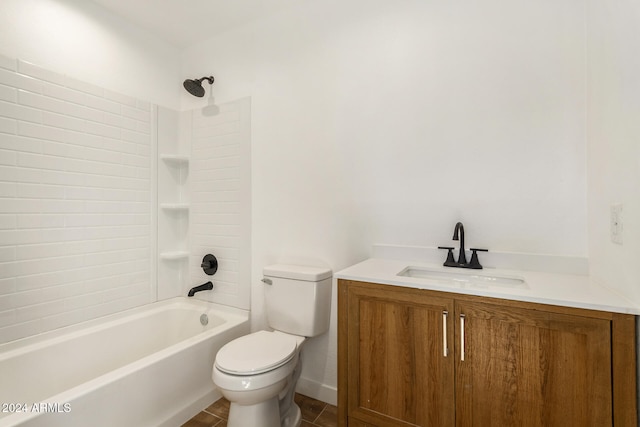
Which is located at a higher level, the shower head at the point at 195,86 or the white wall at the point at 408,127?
the shower head at the point at 195,86

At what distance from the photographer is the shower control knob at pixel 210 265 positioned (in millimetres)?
2357

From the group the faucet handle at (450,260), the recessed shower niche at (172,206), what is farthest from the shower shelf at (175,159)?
the faucet handle at (450,260)

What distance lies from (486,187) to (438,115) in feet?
1.52

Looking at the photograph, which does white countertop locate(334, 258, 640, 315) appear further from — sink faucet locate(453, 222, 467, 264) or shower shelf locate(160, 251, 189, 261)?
shower shelf locate(160, 251, 189, 261)

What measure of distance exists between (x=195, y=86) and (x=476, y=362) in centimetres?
246

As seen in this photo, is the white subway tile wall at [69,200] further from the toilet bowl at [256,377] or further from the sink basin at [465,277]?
the sink basin at [465,277]

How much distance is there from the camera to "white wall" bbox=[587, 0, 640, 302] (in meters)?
0.94

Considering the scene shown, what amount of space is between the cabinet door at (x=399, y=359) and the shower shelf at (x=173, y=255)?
1.67m

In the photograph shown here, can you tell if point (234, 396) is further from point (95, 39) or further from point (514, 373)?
point (95, 39)

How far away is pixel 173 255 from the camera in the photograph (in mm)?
2412

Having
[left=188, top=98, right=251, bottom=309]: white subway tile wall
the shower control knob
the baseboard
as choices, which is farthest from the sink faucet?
the shower control knob

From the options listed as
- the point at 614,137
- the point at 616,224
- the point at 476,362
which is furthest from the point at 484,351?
the point at 614,137

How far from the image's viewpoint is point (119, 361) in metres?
1.98

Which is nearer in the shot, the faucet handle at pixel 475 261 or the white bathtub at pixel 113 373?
the white bathtub at pixel 113 373
